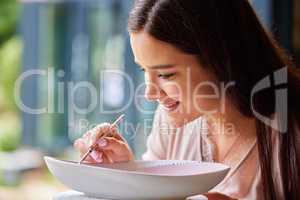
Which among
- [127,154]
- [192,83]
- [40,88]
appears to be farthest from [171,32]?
[40,88]

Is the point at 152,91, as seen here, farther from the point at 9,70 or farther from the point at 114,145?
the point at 9,70

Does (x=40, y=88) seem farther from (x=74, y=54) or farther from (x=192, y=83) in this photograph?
(x=192, y=83)

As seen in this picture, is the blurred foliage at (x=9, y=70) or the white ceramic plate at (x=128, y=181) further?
the blurred foliage at (x=9, y=70)

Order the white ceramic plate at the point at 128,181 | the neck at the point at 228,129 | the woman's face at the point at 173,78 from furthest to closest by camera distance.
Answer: the neck at the point at 228,129, the woman's face at the point at 173,78, the white ceramic plate at the point at 128,181

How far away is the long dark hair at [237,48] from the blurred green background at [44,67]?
1.40m

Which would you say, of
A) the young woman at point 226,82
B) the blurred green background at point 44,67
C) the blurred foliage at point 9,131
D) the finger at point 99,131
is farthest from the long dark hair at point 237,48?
the blurred foliage at point 9,131

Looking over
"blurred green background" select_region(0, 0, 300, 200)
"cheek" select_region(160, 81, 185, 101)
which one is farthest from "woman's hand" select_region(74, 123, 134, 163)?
"blurred green background" select_region(0, 0, 300, 200)

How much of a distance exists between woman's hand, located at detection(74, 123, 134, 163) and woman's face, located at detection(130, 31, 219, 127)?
3.4 inches

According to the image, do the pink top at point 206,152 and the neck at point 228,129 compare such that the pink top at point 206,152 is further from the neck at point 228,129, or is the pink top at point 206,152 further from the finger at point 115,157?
the finger at point 115,157

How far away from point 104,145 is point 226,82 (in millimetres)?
216

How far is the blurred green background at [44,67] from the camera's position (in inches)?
93.3

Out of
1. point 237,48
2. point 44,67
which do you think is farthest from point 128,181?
point 44,67

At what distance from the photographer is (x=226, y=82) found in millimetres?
875

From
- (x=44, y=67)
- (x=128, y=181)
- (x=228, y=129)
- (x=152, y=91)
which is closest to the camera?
(x=128, y=181)
